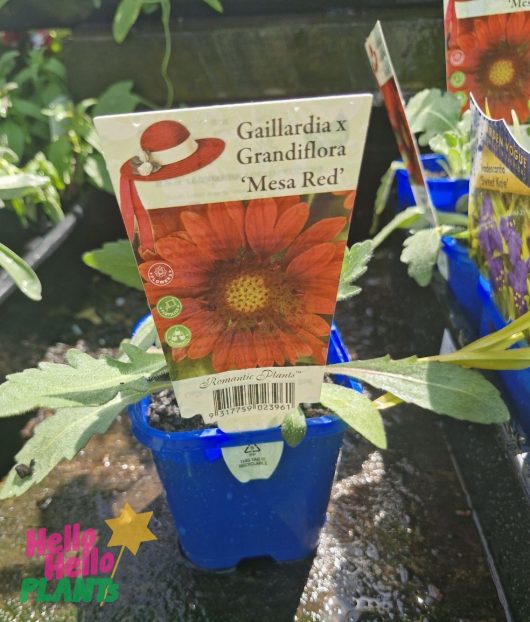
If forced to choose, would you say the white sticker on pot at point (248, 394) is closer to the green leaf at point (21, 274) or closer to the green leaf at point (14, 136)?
the green leaf at point (21, 274)

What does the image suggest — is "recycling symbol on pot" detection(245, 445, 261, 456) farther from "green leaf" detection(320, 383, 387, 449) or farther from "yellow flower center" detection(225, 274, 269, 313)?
"yellow flower center" detection(225, 274, 269, 313)

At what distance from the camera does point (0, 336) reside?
123 centimetres

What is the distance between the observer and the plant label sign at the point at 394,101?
0.92m

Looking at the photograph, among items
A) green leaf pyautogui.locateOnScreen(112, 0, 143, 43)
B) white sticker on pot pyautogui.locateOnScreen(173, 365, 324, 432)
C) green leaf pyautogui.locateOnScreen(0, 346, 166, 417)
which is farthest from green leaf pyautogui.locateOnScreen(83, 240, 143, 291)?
green leaf pyautogui.locateOnScreen(112, 0, 143, 43)

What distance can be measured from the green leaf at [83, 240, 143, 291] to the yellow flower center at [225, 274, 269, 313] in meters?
0.33

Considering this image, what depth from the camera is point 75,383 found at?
795 mm

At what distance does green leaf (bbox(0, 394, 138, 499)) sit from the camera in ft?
2.37

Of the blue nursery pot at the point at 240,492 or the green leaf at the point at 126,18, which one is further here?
the green leaf at the point at 126,18

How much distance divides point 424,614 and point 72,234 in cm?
112

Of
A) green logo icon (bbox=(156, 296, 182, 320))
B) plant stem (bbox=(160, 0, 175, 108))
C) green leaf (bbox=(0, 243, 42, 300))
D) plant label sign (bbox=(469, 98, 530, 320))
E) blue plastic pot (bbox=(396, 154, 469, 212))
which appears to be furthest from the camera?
plant stem (bbox=(160, 0, 175, 108))

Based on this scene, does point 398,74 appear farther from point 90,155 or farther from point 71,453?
point 71,453

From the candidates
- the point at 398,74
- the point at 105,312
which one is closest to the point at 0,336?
the point at 105,312

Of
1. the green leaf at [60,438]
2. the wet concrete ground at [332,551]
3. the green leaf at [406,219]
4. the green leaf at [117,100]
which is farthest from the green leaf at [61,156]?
the green leaf at [60,438]

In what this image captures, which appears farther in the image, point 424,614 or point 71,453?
point 424,614
